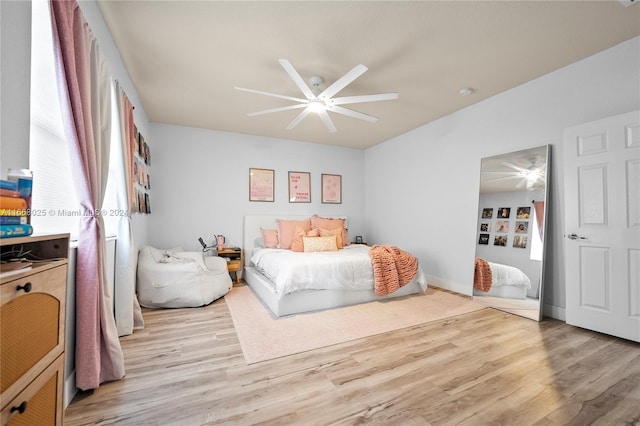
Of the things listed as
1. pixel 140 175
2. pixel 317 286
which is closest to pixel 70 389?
pixel 317 286

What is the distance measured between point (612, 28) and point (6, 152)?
414 cm

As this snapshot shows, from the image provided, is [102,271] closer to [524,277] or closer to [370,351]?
[370,351]

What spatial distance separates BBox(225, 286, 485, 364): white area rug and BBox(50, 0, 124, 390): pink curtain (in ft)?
3.10

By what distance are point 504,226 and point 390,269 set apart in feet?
4.92

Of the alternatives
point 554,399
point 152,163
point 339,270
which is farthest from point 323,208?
point 554,399

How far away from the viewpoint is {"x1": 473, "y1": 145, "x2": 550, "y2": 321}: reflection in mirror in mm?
2918

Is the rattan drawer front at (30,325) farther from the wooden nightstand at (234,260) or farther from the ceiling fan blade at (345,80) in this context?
the wooden nightstand at (234,260)

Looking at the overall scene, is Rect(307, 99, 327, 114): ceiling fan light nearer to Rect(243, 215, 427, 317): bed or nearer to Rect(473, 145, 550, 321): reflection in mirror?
Rect(243, 215, 427, 317): bed

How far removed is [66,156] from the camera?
177cm

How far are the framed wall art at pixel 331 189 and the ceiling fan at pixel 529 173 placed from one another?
3016 mm

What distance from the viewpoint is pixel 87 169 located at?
1.58 m

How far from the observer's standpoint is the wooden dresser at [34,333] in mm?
789

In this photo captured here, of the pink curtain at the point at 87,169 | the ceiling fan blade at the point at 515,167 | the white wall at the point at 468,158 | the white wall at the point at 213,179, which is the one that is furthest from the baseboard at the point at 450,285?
the pink curtain at the point at 87,169

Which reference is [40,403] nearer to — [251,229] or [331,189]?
[251,229]
